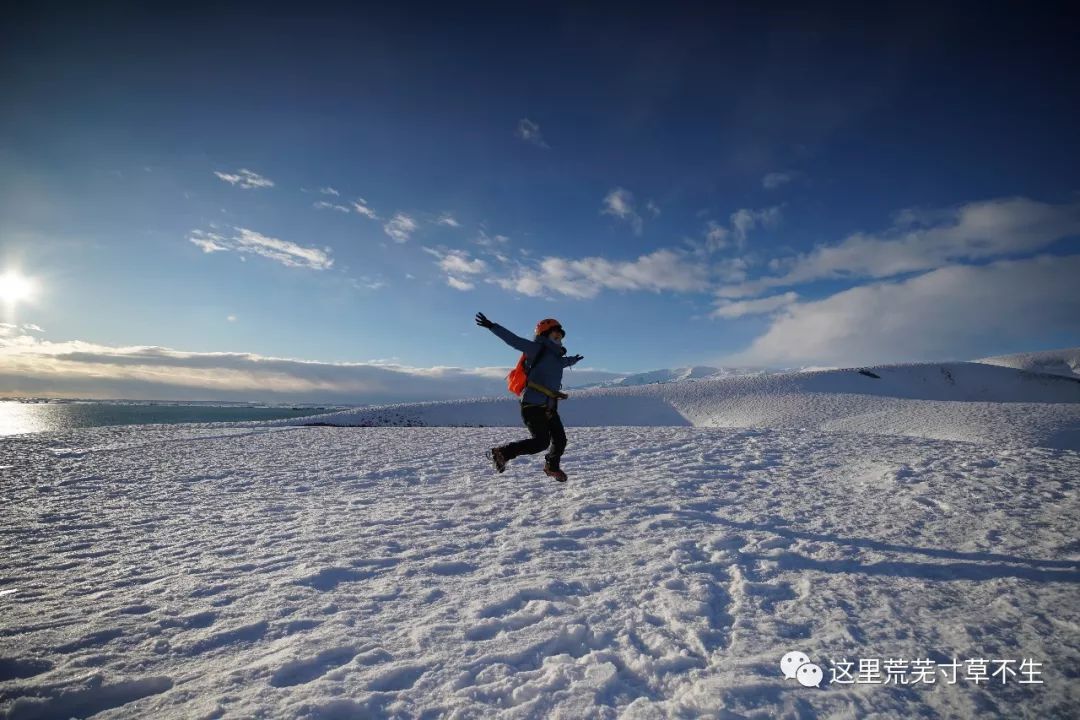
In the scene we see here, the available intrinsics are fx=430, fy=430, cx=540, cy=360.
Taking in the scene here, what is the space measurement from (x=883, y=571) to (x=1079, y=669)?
136cm

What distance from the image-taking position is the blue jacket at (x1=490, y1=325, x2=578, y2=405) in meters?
6.93

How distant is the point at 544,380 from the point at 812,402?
24048mm

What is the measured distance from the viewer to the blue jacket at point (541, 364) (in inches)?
273

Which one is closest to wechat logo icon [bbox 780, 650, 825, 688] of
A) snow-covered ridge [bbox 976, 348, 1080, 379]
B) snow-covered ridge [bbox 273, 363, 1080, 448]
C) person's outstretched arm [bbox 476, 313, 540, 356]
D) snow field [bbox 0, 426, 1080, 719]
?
snow field [bbox 0, 426, 1080, 719]

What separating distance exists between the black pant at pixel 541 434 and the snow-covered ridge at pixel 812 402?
17025 mm

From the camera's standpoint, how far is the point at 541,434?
733cm

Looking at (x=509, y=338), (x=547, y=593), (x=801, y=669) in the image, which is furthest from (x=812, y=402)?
(x=547, y=593)

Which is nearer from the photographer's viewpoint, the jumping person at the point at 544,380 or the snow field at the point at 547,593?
the snow field at the point at 547,593

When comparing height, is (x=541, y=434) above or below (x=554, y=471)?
above

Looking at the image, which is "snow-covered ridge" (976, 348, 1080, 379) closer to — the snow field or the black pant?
the snow field

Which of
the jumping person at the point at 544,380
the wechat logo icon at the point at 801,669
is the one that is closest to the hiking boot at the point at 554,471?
the jumping person at the point at 544,380

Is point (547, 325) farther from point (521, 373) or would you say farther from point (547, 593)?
point (547, 593)

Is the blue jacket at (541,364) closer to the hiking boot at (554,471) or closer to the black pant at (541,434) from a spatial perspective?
the black pant at (541,434)

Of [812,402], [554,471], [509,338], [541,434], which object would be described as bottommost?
[554,471]
